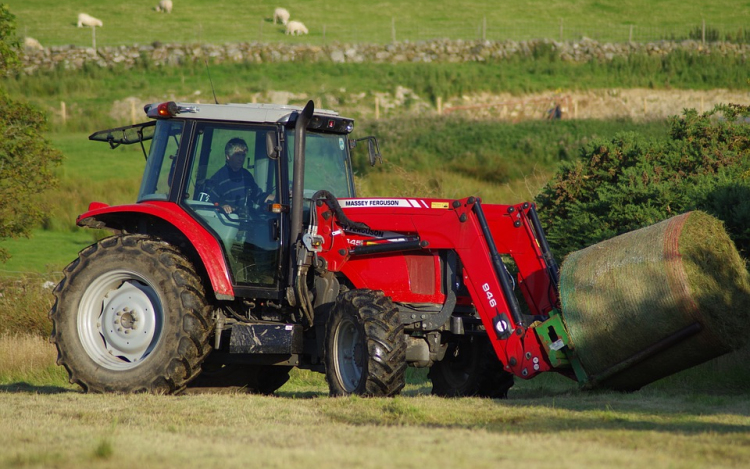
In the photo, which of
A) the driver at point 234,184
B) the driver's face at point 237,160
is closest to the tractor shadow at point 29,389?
the driver at point 234,184

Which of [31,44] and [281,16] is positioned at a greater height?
[281,16]

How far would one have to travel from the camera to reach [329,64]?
46.1m

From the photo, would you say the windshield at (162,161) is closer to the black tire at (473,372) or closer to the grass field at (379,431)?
the grass field at (379,431)

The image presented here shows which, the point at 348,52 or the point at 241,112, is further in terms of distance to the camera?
the point at 348,52

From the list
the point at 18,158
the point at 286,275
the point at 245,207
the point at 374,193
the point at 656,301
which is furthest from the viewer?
the point at 374,193

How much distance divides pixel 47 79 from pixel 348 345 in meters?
34.8

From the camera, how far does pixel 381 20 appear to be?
60.7m

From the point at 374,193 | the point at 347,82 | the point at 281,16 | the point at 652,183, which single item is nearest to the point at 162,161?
the point at 652,183

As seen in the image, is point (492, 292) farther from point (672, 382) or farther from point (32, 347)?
point (32, 347)

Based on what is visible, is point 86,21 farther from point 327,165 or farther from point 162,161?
point 327,165

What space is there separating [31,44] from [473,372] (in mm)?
40467

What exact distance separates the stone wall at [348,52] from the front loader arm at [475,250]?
35788 millimetres

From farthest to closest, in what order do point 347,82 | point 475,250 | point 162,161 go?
point 347,82, point 162,161, point 475,250

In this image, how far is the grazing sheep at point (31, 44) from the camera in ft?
146
